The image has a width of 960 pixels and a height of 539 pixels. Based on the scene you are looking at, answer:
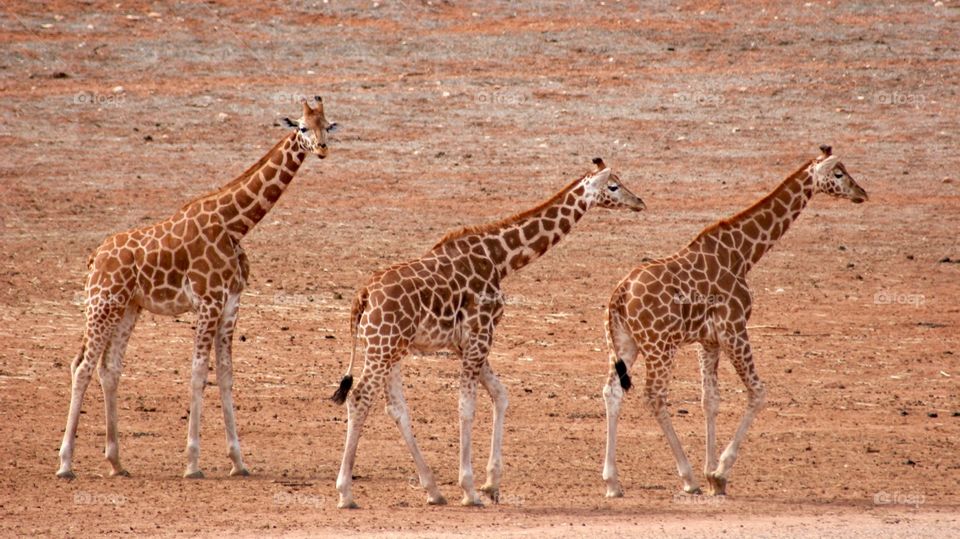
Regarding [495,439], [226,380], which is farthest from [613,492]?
[226,380]

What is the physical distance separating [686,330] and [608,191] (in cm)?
155

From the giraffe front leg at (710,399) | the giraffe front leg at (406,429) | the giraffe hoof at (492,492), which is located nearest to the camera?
the giraffe front leg at (406,429)

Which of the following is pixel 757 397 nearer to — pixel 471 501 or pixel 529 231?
pixel 529 231

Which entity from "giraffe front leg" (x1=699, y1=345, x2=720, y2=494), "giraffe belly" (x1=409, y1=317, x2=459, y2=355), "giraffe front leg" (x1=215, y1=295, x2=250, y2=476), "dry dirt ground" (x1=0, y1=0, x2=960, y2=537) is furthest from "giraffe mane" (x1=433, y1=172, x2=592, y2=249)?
"dry dirt ground" (x1=0, y1=0, x2=960, y2=537)

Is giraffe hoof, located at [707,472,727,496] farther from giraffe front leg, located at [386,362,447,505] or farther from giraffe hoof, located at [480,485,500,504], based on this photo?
giraffe front leg, located at [386,362,447,505]

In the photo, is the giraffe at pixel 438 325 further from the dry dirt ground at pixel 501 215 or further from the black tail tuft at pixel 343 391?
the dry dirt ground at pixel 501 215

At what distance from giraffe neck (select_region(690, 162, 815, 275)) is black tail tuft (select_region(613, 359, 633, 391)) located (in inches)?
56.2

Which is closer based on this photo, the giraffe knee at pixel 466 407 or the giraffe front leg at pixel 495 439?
the giraffe knee at pixel 466 407

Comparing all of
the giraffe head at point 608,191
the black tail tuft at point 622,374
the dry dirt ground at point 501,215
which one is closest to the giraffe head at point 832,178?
the giraffe head at point 608,191

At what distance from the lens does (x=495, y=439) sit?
13.7m

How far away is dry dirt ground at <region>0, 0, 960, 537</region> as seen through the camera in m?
14.1

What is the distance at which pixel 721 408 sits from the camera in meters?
17.2

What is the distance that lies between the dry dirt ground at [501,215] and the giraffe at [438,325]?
548 millimetres

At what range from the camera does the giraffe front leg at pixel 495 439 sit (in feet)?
44.8
